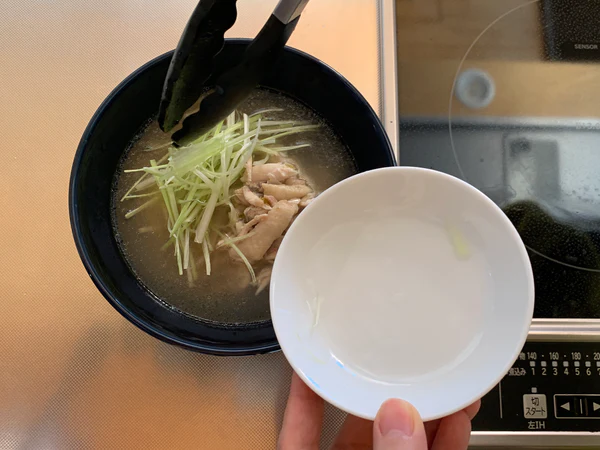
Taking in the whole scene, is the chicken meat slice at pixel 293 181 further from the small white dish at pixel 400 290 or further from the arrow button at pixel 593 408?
the arrow button at pixel 593 408

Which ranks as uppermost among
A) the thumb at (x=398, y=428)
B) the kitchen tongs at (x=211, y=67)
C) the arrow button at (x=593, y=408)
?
the kitchen tongs at (x=211, y=67)

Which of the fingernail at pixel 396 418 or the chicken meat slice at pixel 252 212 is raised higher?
the chicken meat slice at pixel 252 212

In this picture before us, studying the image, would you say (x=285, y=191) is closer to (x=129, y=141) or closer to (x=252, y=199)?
(x=252, y=199)

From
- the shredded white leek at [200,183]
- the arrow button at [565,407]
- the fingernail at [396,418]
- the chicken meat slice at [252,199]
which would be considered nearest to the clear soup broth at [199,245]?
the shredded white leek at [200,183]

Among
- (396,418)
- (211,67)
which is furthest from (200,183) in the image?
(396,418)

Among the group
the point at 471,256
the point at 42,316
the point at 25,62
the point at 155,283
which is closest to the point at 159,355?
the point at 155,283

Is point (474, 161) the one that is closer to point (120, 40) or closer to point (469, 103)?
point (469, 103)
